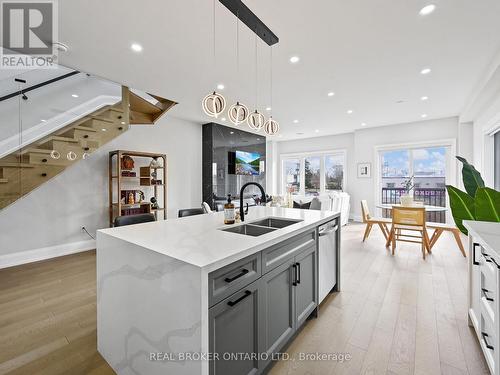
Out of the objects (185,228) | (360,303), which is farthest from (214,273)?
(360,303)

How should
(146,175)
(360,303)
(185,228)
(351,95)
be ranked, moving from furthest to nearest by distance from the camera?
(146,175) → (351,95) → (360,303) → (185,228)

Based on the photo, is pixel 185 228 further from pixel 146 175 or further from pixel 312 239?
pixel 146 175

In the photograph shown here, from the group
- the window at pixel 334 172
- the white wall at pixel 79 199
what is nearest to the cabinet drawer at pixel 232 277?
the white wall at pixel 79 199

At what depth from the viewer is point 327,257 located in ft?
7.49

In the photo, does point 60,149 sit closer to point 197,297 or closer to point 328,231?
point 197,297

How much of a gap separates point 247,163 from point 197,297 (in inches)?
238

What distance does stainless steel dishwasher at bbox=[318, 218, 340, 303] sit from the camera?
Result: 2.14 m

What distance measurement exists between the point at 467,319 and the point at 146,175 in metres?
4.99

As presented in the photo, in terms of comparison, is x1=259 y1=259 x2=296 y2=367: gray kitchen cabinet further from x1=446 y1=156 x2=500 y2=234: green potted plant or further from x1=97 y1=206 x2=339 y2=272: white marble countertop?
x1=446 y1=156 x2=500 y2=234: green potted plant

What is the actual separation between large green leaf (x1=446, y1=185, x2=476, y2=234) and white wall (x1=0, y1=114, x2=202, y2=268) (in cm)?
495

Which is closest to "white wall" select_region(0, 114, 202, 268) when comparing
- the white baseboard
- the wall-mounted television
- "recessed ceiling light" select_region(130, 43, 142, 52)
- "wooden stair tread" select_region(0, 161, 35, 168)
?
the white baseboard

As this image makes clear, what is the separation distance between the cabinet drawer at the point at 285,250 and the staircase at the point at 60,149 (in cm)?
345

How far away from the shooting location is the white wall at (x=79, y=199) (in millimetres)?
3473

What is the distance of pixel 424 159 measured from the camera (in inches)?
245
